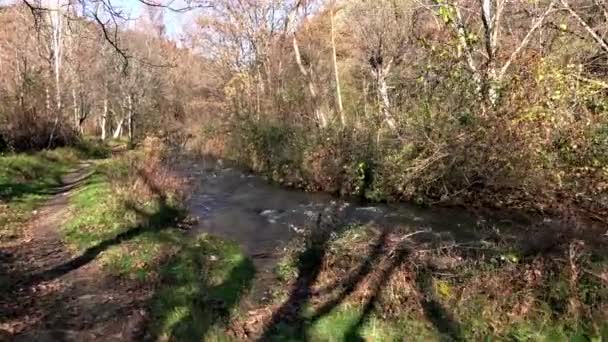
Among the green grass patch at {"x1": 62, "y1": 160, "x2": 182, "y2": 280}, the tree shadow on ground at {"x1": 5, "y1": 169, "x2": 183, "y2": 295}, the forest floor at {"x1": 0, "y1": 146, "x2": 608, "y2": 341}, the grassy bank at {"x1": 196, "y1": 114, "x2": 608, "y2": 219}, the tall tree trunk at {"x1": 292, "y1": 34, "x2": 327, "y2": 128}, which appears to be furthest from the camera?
the tall tree trunk at {"x1": 292, "y1": 34, "x2": 327, "y2": 128}

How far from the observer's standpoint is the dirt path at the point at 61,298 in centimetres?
673

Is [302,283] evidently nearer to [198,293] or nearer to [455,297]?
[198,293]

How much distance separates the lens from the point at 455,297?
6.98m

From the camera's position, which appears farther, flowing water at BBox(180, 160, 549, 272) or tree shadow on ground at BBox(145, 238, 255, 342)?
flowing water at BBox(180, 160, 549, 272)

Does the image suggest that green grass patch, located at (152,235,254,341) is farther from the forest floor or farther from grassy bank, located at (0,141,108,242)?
grassy bank, located at (0,141,108,242)

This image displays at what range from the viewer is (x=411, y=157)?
1672 cm

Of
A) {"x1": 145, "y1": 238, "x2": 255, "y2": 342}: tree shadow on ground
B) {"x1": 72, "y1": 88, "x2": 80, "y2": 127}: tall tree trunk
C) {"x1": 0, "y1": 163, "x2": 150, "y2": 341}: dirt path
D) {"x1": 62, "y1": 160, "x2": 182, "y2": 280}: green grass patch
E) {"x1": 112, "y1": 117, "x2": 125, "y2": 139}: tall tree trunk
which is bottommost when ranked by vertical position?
{"x1": 0, "y1": 163, "x2": 150, "y2": 341}: dirt path

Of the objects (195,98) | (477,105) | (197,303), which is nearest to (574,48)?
(477,105)

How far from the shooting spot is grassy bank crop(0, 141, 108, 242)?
12258 mm

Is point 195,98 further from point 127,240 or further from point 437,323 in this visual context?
point 437,323

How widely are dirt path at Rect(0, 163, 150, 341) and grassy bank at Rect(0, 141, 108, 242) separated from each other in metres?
1.56

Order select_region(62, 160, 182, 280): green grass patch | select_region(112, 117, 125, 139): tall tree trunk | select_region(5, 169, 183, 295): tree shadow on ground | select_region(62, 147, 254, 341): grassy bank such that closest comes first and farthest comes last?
select_region(62, 147, 254, 341): grassy bank
select_region(5, 169, 183, 295): tree shadow on ground
select_region(62, 160, 182, 280): green grass patch
select_region(112, 117, 125, 139): tall tree trunk

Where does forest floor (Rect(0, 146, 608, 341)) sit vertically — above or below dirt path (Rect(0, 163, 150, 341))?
above

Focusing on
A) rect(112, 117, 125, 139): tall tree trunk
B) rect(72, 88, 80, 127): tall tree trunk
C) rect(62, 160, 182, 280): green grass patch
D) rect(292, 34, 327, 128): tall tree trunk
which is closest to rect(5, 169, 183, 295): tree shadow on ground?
rect(62, 160, 182, 280): green grass patch
